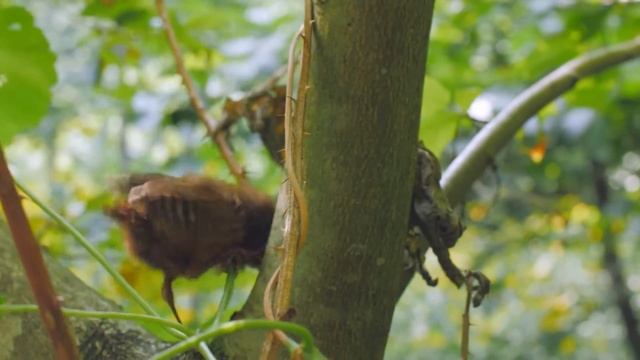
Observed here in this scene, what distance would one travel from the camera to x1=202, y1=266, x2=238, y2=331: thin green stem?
0.50 metres

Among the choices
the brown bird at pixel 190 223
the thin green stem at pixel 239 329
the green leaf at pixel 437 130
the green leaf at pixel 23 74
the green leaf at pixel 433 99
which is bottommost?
the thin green stem at pixel 239 329

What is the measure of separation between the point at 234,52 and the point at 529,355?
1620 millimetres

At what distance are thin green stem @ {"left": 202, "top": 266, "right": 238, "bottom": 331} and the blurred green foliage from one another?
0.07 m

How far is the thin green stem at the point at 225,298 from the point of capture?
0.50m

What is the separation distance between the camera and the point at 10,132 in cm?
62

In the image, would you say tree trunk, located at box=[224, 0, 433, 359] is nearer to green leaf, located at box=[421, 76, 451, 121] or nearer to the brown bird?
the brown bird

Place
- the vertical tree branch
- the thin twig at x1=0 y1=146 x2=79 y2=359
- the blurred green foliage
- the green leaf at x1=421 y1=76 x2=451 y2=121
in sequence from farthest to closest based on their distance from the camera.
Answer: the vertical tree branch → the blurred green foliage → the green leaf at x1=421 y1=76 x2=451 y2=121 → the thin twig at x1=0 y1=146 x2=79 y2=359

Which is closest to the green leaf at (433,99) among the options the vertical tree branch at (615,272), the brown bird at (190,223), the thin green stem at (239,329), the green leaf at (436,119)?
the green leaf at (436,119)

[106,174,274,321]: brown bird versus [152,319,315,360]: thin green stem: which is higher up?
[106,174,274,321]: brown bird

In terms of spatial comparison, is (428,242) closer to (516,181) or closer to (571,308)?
(516,181)

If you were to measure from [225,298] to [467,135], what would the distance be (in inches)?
38.1

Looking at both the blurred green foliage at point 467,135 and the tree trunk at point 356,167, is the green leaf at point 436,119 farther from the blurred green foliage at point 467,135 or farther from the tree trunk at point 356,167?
the tree trunk at point 356,167

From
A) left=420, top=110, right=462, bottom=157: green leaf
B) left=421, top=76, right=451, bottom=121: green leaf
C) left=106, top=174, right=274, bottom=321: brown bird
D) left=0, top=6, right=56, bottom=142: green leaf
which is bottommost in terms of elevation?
left=106, top=174, right=274, bottom=321: brown bird

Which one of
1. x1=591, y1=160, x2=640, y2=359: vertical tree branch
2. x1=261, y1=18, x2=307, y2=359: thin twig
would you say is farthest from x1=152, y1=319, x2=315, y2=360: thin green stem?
x1=591, y1=160, x2=640, y2=359: vertical tree branch
